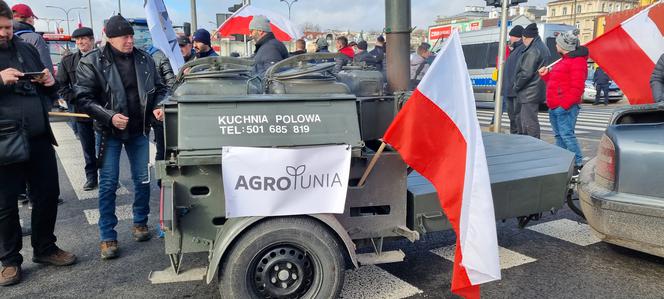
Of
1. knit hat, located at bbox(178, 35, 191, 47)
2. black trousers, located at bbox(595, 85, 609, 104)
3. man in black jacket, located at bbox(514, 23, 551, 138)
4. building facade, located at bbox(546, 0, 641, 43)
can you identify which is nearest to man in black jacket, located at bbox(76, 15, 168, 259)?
knit hat, located at bbox(178, 35, 191, 47)

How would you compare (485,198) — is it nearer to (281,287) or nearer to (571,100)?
(281,287)

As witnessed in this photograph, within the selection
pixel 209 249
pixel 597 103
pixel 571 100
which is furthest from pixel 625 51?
pixel 597 103

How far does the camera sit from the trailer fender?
2745mm

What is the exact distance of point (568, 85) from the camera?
21.3ft

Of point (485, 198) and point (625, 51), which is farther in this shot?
point (625, 51)

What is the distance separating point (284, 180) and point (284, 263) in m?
0.52

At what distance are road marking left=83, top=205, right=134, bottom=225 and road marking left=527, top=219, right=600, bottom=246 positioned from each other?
4.22m

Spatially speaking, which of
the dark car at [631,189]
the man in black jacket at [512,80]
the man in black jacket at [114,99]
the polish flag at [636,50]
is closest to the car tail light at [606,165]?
the dark car at [631,189]

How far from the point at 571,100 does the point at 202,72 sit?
5.27 meters

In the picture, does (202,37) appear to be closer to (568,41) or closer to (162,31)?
(162,31)

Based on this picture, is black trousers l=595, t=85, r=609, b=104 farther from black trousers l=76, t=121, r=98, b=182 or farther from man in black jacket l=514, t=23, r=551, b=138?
black trousers l=76, t=121, r=98, b=182

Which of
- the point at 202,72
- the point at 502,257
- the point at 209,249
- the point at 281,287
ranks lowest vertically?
the point at 502,257

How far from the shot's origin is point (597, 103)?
1950 cm

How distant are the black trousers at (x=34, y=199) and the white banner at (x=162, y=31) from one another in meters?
2.03
